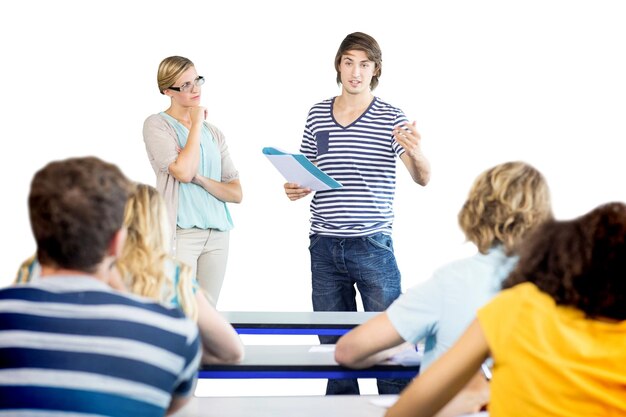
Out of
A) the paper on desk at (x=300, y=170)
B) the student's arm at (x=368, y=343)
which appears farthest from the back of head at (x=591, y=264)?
the paper on desk at (x=300, y=170)

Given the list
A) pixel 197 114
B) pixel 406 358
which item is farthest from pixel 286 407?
pixel 197 114

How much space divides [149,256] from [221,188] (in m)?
1.63

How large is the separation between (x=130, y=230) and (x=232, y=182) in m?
1.70

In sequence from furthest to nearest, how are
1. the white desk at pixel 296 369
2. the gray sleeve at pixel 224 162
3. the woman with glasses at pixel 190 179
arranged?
the gray sleeve at pixel 224 162
the woman with glasses at pixel 190 179
the white desk at pixel 296 369

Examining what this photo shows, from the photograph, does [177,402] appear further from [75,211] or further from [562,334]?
[562,334]

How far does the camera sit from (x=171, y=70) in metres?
3.49

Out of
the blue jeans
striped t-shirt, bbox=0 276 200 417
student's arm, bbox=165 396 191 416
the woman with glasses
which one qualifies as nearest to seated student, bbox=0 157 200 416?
striped t-shirt, bbox=0 276 200 417

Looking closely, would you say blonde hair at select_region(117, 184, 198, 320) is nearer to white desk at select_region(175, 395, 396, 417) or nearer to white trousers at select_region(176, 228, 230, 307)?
white desk at select_region(175, 395, 396, 417)

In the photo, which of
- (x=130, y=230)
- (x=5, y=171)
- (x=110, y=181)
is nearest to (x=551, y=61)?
(x=5, y=171)

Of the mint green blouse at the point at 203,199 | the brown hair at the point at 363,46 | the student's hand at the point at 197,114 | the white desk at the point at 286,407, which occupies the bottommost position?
the white desk at the point at 286,407

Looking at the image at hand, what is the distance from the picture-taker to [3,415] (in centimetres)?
148

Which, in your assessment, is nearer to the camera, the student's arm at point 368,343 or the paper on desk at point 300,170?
the student's arm at point 368,343

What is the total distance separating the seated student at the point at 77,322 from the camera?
146 cm

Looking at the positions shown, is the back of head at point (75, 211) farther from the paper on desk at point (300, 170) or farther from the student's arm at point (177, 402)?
the paper on desk at point (300, 170)
